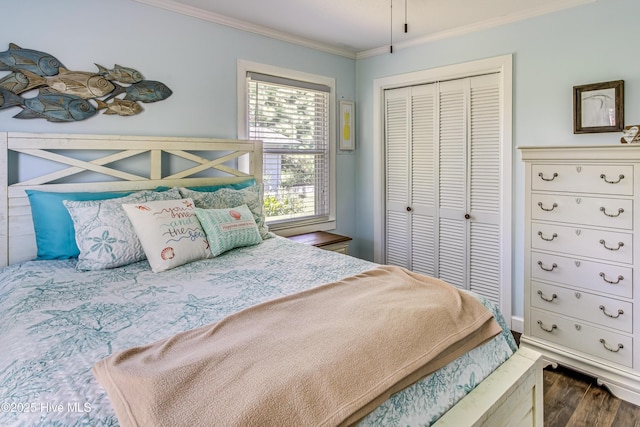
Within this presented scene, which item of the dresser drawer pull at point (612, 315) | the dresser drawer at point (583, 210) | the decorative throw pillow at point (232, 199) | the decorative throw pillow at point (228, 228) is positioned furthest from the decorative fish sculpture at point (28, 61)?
the dresser drawer pull at point (612, 315)

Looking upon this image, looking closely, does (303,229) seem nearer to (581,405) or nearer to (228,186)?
(228,186)

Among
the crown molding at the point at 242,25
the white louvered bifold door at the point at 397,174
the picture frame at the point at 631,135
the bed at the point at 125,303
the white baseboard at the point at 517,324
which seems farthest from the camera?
the white louvered bifold door at the point at 397,174

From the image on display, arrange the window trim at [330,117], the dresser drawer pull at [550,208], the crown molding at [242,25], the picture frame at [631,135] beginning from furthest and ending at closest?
1. the window trim at [330,117]
2. the crown molding at [242,25]
3. the dresser drawer pull at [550,208]
4. the picture frame at [631,135]

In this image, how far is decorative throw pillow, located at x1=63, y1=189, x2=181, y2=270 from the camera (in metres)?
1.90

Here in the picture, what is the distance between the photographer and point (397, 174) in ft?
12.2

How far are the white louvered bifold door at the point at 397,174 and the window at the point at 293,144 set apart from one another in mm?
575

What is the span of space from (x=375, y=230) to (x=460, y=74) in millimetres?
1631

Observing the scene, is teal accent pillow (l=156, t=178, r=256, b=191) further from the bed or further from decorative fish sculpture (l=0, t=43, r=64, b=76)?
decorative fish sculpture (l=0, t=43, r=64, b=76)

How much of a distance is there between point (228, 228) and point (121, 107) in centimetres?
110

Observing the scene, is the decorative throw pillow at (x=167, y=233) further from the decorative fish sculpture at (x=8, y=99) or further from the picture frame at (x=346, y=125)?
the picture frame at (x=346, y=125)

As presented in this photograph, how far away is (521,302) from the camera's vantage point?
296 cm

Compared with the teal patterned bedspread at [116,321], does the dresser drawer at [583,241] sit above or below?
above

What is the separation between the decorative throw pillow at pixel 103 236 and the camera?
74.9 inches

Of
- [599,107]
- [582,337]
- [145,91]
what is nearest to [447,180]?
[599,107]
